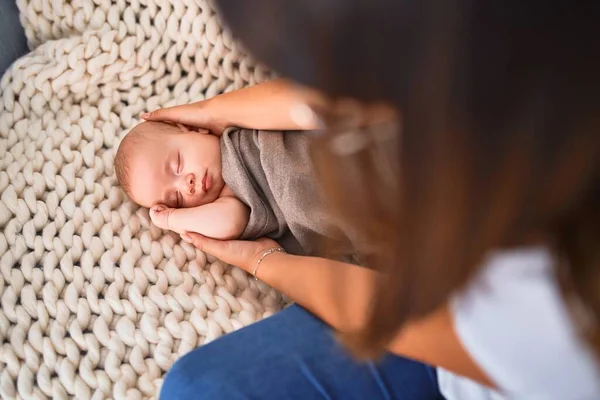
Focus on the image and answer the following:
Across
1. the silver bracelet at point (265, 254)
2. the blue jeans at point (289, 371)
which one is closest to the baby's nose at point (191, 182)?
the silver bracelet at point (265, 254)

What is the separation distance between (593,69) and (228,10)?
10.1 inches

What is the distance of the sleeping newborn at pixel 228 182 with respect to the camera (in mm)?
1013

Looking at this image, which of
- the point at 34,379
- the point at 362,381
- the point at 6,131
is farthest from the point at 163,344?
the point at 6,131

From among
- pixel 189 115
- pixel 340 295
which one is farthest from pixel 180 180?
pixel 340 295

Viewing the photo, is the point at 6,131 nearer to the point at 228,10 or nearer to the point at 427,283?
the point at 228,10

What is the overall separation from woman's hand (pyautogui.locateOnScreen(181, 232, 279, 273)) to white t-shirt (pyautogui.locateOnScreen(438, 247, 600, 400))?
18.8 inches

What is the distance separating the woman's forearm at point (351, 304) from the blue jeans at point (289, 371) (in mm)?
50

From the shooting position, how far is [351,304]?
0.68 meters

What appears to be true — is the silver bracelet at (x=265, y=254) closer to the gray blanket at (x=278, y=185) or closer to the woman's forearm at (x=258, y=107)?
the gray blanket at (x=278, y=185)

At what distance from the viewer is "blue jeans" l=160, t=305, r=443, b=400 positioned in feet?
2.42

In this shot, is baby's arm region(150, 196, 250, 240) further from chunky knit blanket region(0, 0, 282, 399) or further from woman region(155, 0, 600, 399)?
woman region(155, 0, 600, 399)

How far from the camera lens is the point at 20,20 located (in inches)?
45.4

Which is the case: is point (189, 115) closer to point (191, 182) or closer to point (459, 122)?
point (191, 182)

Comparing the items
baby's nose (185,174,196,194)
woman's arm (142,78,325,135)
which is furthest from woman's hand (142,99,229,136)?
baby's nose (185,174,196,194)
